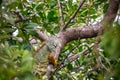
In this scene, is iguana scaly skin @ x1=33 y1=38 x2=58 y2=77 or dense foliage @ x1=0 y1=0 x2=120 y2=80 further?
iguana scaly skin @ x1=33 y1=38 x2=58 y2=77

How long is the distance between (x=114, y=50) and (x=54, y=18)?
3.96 feet

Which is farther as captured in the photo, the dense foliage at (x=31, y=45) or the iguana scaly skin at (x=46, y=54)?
the iguana scaly skin at (x=46, y=54)

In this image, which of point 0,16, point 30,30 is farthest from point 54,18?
point 0,16

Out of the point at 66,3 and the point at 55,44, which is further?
the point at 66,3

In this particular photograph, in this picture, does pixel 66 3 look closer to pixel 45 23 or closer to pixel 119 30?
pixel 45 23

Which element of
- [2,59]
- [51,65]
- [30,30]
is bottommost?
[51,65]

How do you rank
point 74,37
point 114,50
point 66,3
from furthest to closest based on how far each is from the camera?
point 66,3 → point 74,37 → point 114,50

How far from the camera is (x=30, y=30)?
117cm

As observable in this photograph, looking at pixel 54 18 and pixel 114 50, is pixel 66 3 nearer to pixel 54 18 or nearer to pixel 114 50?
pixel 54 18

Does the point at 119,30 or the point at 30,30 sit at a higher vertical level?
the point at 119,30

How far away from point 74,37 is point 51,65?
0.75 feet

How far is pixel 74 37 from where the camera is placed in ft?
4.97

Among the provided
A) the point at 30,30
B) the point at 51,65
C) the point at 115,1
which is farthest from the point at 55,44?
the point at 115,1

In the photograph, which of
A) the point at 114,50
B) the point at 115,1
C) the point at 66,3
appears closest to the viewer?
the point at 114,50
